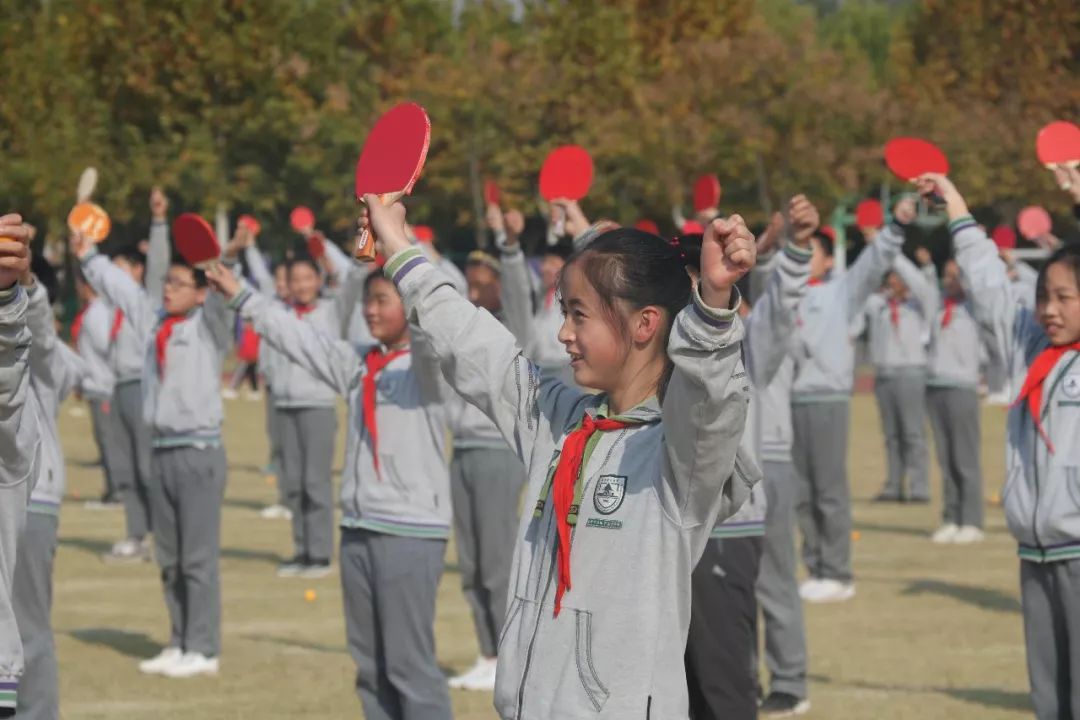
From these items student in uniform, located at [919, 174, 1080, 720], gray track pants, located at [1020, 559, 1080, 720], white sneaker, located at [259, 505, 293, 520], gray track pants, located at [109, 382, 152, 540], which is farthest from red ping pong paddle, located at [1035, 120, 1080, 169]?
white sneaker, located at [259, 505, 293, 520]

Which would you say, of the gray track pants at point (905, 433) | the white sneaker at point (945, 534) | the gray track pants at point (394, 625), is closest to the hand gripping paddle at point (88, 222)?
the gray track pants at point (394, 625)

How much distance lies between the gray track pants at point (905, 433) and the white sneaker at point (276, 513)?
5692 mm

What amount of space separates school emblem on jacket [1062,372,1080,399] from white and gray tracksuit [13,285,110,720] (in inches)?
146

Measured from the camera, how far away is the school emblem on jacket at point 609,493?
4176mm

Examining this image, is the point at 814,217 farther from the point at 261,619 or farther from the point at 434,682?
the point at 261,619

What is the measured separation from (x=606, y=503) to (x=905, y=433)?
1350cm

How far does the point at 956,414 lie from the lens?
15.4 meters

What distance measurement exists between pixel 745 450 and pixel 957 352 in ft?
39.5

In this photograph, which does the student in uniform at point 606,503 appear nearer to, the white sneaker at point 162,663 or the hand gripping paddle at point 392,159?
the hand gripping paddle at point 392,159

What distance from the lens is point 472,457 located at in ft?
33.4

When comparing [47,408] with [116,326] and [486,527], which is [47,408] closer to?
[486,527]

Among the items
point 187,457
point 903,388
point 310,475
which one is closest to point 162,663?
point 187,457

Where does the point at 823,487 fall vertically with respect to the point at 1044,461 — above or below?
below

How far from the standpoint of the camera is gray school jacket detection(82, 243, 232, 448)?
10.2 metres
